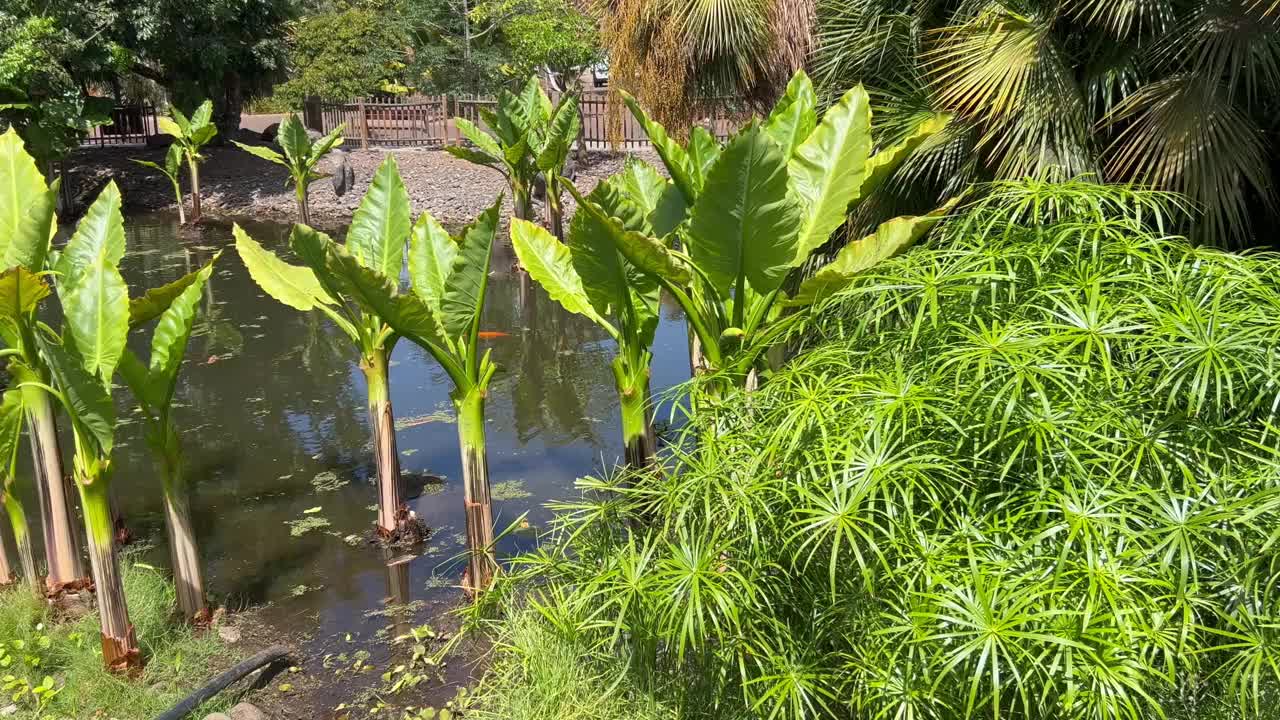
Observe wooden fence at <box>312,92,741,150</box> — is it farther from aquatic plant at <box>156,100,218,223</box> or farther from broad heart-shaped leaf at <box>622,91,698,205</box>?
broad heart-shaped leaf at <box>622,91,698,205</box>

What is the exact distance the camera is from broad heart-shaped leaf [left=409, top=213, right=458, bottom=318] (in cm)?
516

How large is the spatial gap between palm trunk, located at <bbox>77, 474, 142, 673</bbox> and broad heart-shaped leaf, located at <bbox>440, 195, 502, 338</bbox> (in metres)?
1.56

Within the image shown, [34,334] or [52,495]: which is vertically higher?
[34,334]

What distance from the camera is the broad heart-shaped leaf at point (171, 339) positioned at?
13.9 feet

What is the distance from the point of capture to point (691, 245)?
162 inches

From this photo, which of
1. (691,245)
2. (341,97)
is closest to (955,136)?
(691,245)

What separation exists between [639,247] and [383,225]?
1.92 meters

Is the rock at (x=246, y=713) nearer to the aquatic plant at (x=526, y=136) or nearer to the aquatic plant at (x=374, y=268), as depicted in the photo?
the aquatic plant at (x=374, y=268)

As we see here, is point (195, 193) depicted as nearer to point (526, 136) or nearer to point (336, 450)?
point (526, 136)

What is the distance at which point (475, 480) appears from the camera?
4.92 m

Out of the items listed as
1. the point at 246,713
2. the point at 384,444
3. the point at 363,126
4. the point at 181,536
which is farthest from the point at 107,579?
the point at 363,126

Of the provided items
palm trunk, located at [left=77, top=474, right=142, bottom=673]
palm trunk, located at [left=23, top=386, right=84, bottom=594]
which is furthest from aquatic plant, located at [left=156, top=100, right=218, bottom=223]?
palm trunk, located at [left=77, top=474, right=142, bottom=673]

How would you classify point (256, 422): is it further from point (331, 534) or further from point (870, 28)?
point (870, 28)

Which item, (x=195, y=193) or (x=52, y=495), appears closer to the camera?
(x=52, y=495)
